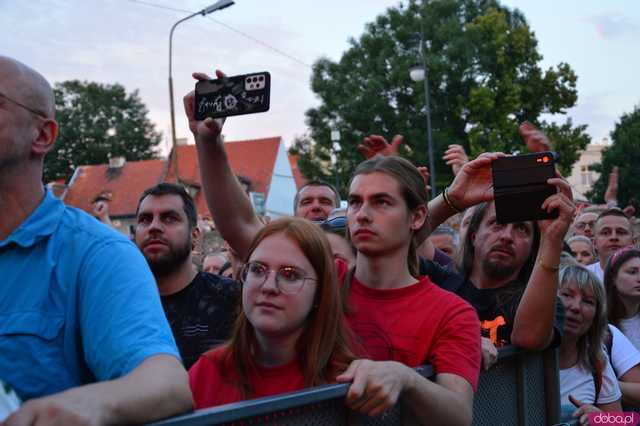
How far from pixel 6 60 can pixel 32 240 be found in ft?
1.69

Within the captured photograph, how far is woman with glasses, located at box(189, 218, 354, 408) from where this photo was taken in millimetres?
2381

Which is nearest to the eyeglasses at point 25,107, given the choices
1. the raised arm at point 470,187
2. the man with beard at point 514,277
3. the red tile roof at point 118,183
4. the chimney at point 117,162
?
the man with beard at point 514,277

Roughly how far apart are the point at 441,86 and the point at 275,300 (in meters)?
34.7

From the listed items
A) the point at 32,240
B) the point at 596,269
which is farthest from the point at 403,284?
the point at 596,269

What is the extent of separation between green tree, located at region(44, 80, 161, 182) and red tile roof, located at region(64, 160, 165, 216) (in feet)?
4.60

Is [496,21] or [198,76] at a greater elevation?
[496,21]

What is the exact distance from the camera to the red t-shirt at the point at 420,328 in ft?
8.36

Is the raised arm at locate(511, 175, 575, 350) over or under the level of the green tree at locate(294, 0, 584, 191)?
under

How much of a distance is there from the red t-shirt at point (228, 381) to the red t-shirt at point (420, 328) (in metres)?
0.33

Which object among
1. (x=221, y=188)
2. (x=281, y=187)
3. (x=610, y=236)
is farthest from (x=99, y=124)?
(x=221, y=188)

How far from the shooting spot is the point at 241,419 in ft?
5.81

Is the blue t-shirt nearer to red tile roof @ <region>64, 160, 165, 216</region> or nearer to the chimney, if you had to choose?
red tile roof @ <region>64, 160, 165, 216</region>

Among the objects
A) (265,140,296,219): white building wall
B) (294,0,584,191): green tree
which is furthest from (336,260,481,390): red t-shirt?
(265,140,296,219): white building wall

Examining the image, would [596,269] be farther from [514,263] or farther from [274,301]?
[274,301]
